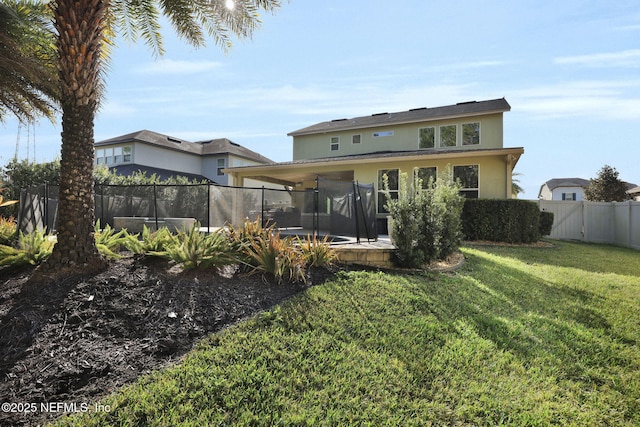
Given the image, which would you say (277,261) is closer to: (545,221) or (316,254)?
(316,254)

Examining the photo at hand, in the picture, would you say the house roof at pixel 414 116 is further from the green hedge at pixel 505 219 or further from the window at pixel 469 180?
the green hedge at pixel 505 219

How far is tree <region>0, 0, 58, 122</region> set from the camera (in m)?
7.21

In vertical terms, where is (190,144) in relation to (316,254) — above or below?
above

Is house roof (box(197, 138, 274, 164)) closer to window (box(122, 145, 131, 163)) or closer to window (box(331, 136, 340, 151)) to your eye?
window (box(122, 145, 131, 163))

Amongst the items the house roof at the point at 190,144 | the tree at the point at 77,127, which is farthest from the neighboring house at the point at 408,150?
the tree at the point at 77,127

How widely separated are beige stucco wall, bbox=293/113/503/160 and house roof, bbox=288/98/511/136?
0.99 ft

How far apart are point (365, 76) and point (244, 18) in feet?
16.0

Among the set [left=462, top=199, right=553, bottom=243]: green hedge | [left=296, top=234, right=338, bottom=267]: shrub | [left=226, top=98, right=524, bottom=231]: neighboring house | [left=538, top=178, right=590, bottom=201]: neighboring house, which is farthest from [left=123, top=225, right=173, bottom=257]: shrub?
[left=538, top=178, right=590, bottom=201]: neighboring house

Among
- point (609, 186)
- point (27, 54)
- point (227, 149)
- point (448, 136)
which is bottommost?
point (609, 186)

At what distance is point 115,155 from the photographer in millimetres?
25141

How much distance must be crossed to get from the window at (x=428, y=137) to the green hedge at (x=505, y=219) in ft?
19.7

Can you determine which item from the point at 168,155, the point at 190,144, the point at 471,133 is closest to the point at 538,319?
the point at 471,133

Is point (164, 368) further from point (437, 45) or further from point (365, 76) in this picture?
point (365, 76)

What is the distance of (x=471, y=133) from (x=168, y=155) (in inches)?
862
